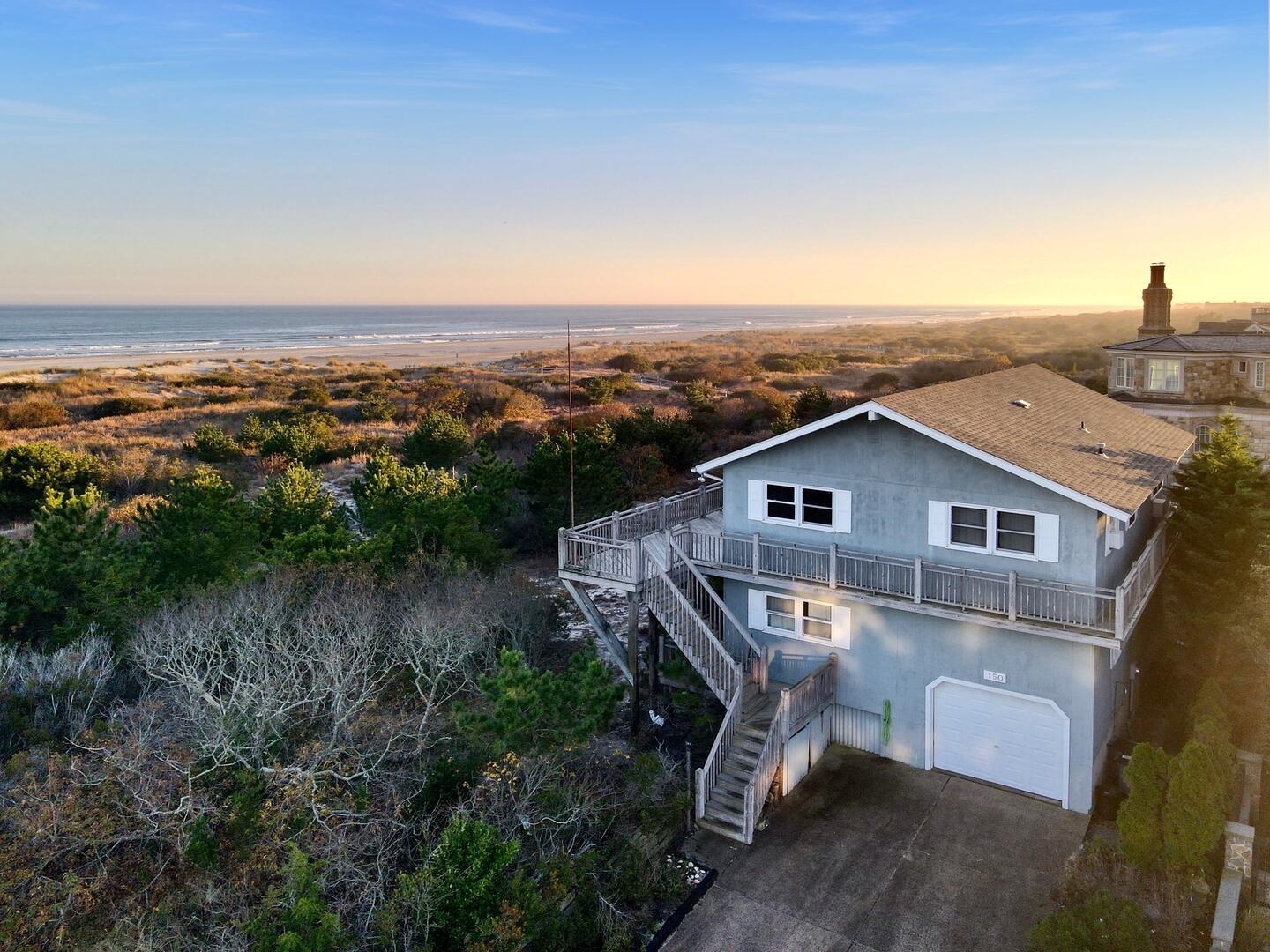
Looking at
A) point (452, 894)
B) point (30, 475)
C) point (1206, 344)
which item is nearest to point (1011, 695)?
point (452, 894)

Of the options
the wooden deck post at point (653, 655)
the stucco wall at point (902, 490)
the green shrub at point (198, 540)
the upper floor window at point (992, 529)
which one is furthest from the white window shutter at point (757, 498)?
the green shrub at point (198, 540)

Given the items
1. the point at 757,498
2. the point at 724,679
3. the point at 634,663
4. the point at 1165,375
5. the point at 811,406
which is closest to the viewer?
the point at 724,679

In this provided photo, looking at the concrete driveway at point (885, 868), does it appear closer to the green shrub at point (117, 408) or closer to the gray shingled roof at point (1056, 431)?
the gray shingled roof at point (1056, 431)

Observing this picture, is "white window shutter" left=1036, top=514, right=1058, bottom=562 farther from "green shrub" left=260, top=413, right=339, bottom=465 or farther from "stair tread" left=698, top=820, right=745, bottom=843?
"green shrub" left=260, top=413, right=339, bottom=465

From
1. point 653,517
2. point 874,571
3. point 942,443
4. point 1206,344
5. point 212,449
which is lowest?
point 212,449

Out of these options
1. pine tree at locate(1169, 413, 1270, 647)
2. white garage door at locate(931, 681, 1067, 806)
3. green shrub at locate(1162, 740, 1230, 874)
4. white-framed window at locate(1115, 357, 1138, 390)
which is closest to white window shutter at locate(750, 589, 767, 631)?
white garage door at locate(931, 681, 1067, 806)

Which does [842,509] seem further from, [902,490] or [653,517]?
[653,517]
